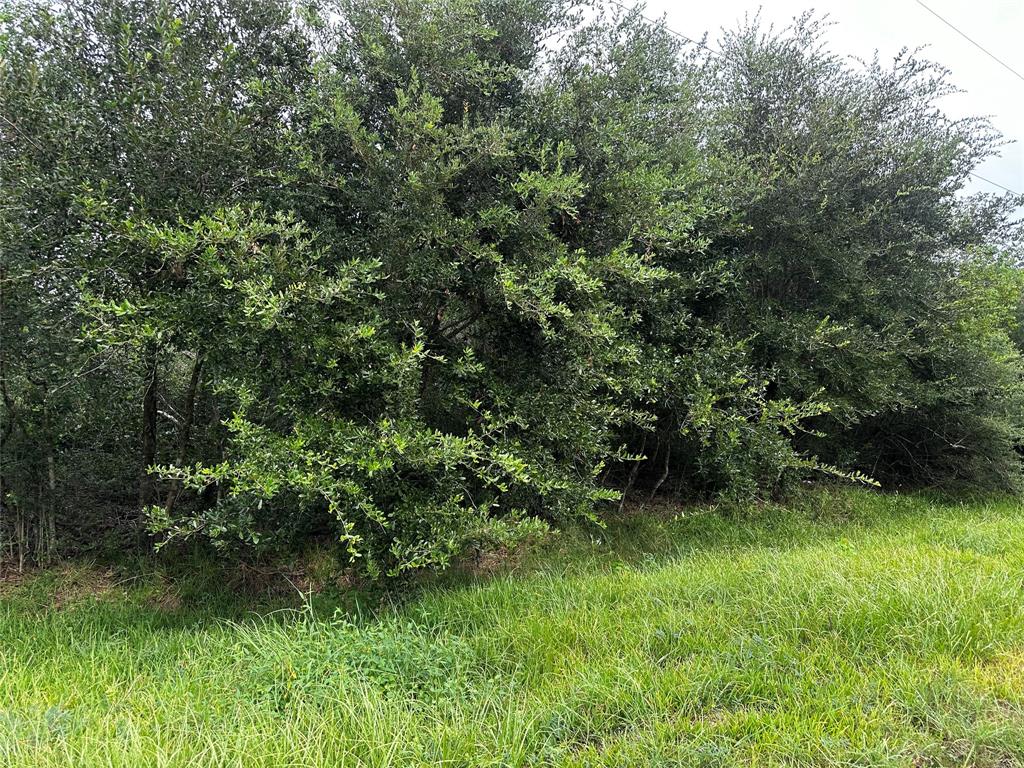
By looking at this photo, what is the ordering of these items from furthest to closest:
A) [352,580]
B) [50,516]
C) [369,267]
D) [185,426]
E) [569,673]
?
[50,516], [185,426], [352,580], [369,267], [569,673]

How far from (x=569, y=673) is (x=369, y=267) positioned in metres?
2.42

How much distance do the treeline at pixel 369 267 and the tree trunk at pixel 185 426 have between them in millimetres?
50

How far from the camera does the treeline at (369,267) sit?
321cm

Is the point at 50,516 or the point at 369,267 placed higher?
the point at 369,267

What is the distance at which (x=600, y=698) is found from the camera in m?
2.17

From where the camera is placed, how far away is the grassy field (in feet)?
6.10

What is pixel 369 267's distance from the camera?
325 cm

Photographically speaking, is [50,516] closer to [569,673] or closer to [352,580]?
[352,580]

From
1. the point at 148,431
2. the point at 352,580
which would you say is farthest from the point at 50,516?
the point at 352,580

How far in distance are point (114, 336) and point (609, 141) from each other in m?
3.49

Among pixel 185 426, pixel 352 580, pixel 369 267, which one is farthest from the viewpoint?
pixel 185 426

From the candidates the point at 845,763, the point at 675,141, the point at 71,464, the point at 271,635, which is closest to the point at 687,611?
the point at 845,763

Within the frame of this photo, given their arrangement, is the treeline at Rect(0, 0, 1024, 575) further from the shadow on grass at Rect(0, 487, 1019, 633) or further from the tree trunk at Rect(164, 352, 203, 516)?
the shadow on grass at Rect(0, 487, 1019, 633)

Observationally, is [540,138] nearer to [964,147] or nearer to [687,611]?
[687,611]
